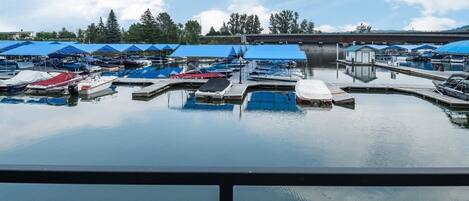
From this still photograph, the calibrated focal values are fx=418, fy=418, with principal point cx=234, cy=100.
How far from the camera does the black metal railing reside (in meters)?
1.62

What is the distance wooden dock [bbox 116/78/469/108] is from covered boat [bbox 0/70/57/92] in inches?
224

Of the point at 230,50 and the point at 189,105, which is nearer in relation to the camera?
the point at 189,105

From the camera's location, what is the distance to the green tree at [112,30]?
88244mm

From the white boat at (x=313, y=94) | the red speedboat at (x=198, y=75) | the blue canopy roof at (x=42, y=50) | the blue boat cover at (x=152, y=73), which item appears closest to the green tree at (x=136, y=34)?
the blue boat cover at (x=152, y=73)

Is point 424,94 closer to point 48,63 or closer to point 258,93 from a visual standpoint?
point 258,93

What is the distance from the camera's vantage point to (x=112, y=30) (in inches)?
3558

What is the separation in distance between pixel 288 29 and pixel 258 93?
108872mm

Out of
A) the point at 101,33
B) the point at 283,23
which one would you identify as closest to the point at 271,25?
the point at 283,23

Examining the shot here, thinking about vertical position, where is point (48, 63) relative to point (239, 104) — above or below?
above

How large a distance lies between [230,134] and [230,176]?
14581 millimetres

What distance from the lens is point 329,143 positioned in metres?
14.8

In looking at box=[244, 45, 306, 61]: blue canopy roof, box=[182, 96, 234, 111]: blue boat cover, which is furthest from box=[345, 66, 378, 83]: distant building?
box=[182, 96, 234, 111]: blue boat cover

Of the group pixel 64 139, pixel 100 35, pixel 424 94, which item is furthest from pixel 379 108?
pixel 100 35

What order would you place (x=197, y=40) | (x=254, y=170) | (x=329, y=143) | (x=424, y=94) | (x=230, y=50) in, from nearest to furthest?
(x=254, y=170), (x=329, y=143), (x=424, y=94), (x=230, y=50), (x=197, y=40)
